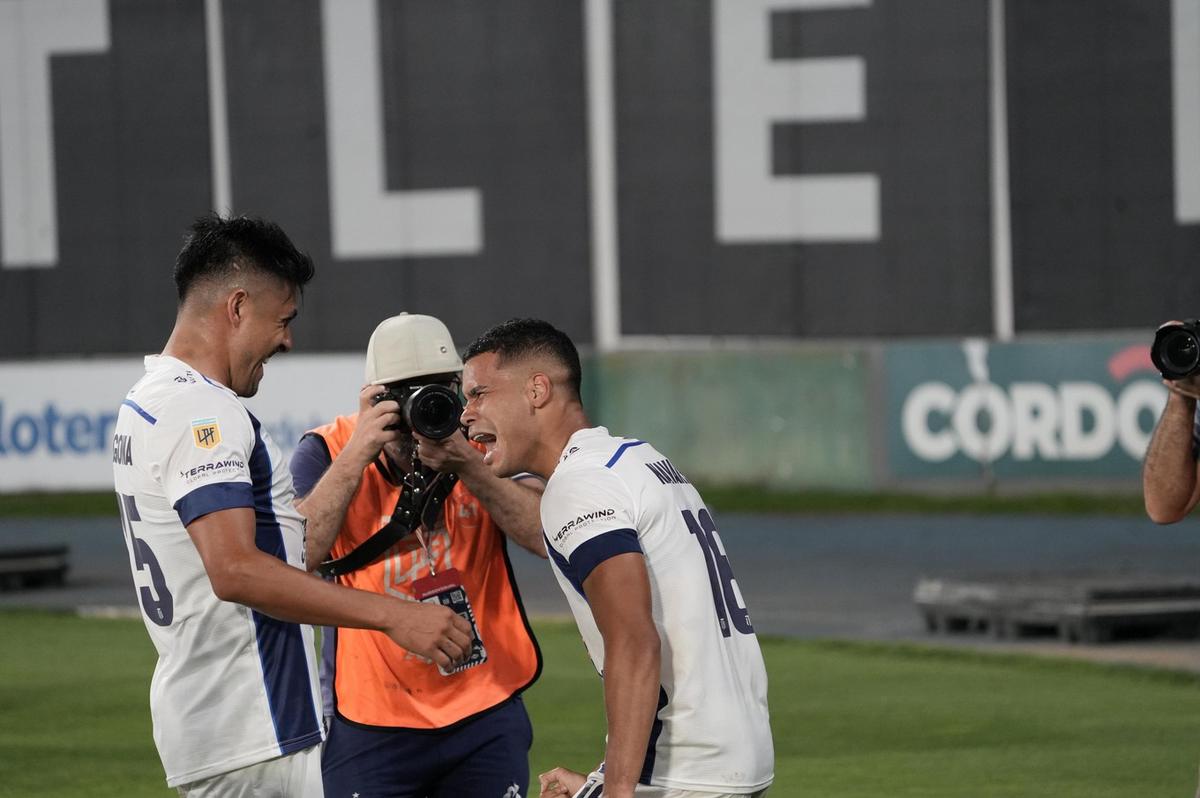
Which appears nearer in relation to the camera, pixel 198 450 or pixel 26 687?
pixel 198 450

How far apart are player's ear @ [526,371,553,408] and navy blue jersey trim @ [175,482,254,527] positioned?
2.62 ft

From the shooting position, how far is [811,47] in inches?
899

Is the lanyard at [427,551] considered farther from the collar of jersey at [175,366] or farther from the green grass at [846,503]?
the green grass at [846,503]

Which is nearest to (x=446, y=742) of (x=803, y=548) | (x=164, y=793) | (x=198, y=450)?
(x=198, y=450)

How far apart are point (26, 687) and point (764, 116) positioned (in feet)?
45.8

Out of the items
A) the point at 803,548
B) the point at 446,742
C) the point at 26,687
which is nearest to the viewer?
the point at 446,742

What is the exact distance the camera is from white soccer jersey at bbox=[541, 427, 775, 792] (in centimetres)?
408

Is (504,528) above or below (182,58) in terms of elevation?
below

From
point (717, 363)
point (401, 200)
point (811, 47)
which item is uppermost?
point (811, 47)

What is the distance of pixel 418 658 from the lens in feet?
17.2

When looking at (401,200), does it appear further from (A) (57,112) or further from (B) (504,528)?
(B) (504,528)

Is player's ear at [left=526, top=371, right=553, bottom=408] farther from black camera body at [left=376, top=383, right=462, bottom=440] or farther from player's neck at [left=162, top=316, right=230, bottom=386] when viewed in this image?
player's neck at [left=162, top=316, right=230, bottom=386]

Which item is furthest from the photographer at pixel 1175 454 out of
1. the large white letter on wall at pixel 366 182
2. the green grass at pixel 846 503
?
the large white letter on wall at pixel 366 182

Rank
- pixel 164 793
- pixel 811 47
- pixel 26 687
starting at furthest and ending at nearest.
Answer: pixel 811 47
pixel 26 687
pixel 164 793
